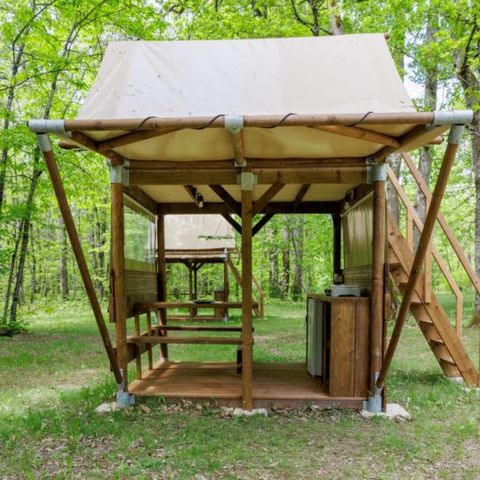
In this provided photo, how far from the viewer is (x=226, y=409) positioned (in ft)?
15.6

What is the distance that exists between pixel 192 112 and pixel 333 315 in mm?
2447

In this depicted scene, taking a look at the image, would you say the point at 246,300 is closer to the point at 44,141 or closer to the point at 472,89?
the point at 44,141

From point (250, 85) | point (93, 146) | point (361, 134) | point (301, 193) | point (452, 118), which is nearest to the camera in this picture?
point (452, 118)

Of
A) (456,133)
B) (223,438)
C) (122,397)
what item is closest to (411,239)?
(456,133)

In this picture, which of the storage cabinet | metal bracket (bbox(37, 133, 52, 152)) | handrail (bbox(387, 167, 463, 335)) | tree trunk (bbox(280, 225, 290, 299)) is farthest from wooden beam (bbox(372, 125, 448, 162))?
tree trunk (bbox(280, 225, 290, 299))

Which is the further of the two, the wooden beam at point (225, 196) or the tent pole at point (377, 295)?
the wooden beam at point (225, 196)

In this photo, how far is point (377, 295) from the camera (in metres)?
4.70

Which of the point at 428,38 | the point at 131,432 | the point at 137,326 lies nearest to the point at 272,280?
the point at 428,38

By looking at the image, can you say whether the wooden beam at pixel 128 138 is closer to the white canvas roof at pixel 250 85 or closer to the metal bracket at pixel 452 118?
the white canvas roof at pixel 250 85

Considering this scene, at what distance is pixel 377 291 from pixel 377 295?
0.13 feet

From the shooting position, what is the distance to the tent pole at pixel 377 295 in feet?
15.4

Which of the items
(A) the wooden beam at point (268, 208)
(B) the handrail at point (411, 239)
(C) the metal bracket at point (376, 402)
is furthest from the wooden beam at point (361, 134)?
(A) the wooden beam at point (268, 208)

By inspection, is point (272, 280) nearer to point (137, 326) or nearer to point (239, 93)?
point (137, 326)

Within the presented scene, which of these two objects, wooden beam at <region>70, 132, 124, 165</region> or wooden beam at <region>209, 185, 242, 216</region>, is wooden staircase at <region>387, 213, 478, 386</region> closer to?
Answer: wooden beam at <region>209, 185, 242, 216</region>
